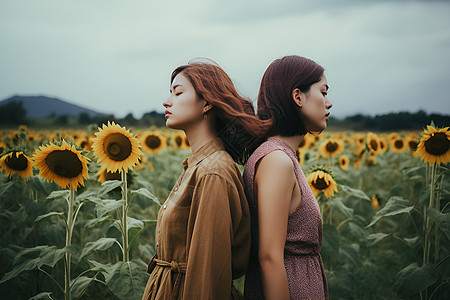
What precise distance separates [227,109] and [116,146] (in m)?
1.27

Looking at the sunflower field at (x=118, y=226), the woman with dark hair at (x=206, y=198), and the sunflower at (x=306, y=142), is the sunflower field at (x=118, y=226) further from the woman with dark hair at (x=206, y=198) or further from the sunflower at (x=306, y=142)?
the sunflower at (x=306, y=142)

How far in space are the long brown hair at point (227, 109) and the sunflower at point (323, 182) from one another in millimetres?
1387

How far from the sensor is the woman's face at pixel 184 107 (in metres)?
1.72

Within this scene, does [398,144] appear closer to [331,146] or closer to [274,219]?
[331,146]

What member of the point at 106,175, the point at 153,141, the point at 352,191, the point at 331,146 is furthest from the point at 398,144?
the point at 106,175

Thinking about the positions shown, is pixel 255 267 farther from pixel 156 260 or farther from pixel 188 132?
pixel 188 132

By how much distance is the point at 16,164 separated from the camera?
3.39 metres

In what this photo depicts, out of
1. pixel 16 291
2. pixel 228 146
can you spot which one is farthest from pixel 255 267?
pixel 16 291

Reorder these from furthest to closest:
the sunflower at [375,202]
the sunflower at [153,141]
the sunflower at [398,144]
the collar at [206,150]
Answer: the sunflower at [398,144], the sunflower at [153,141], the sunflower at [375,202], the collar at [206,150]

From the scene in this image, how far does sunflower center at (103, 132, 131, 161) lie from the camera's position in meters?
2.69

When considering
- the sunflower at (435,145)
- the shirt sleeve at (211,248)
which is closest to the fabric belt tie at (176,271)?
the shirt sleeve at (211,248)

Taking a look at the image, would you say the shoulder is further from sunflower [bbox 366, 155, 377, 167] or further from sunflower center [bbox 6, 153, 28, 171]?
sunflower [bbox 366, 155, 377, 167]

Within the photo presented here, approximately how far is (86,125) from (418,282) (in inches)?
161

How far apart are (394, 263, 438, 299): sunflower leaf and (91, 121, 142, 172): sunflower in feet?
7.55
